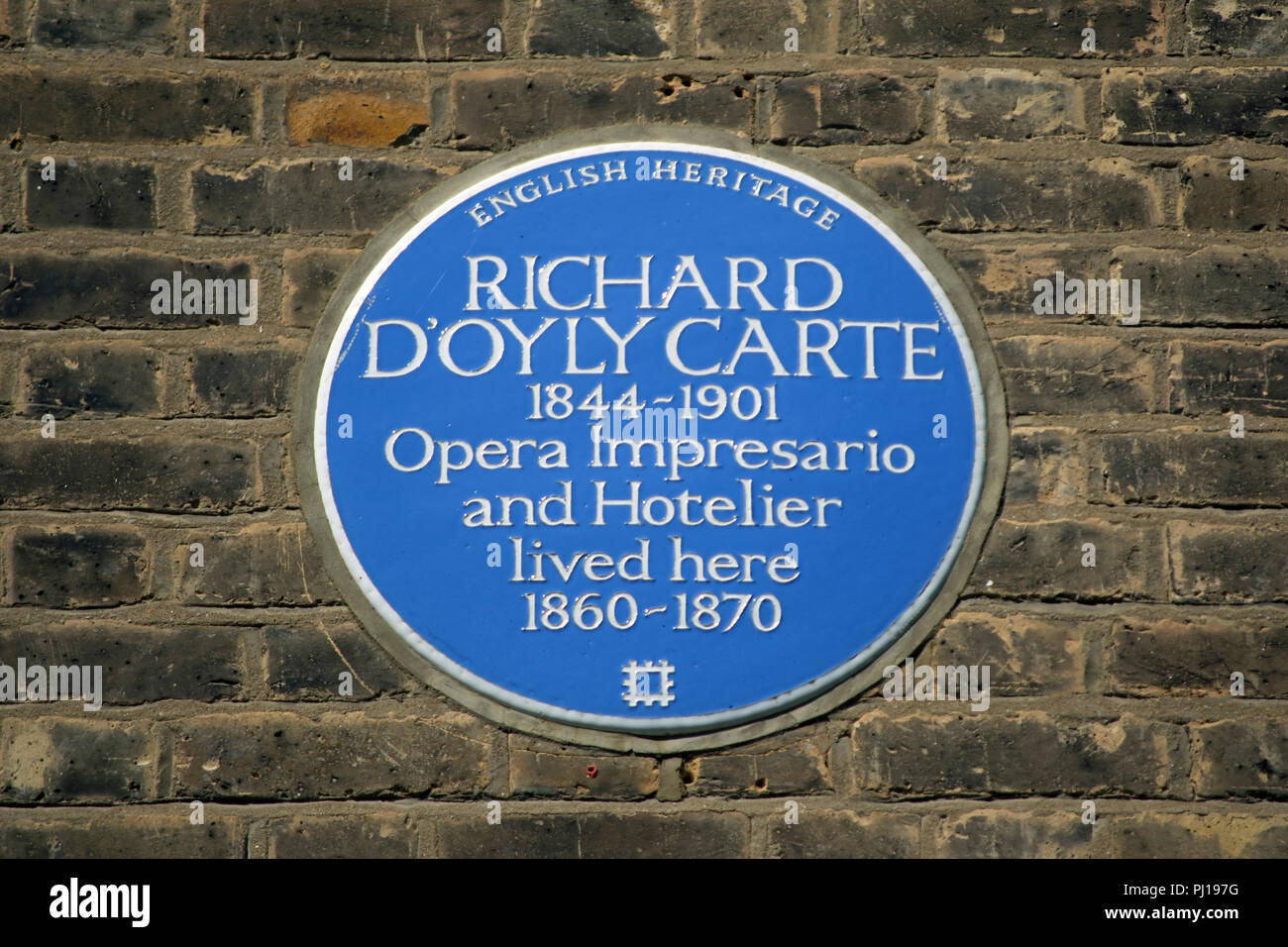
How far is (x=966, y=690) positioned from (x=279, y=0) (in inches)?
71.7

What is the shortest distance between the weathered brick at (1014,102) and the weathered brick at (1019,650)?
925 millimetres

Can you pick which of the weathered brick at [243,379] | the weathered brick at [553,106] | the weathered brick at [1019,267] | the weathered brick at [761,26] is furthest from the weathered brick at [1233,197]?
the weathered brick at [243,379]

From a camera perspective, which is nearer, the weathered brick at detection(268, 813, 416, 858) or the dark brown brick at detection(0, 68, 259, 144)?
the weathered brick at detection(268, 813, 416, 858)

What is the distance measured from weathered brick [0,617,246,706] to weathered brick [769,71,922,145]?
1397 millimetres

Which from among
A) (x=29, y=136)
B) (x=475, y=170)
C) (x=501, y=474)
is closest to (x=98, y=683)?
(x=501, y=474)

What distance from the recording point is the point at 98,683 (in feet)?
6.79

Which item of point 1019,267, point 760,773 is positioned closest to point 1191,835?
point 760,773

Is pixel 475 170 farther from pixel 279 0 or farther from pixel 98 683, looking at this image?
pixel 98 683

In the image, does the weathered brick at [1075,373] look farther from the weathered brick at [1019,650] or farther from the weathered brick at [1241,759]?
the weathered brick at [1241,759]

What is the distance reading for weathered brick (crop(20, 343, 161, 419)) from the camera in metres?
2.12

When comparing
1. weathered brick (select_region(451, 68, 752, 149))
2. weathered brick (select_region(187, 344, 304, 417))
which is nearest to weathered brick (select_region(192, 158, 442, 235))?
weathered brick (select_region(451, 68, 752, 149))

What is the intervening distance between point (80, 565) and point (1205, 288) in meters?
2.15

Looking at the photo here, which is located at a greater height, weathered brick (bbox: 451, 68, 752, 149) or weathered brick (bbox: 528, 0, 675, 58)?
weathered brick (bbox: 528, 0, 675, 58)

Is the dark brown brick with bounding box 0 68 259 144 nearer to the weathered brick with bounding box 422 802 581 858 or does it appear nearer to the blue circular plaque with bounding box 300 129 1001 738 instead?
the blue circular plaque with bounding box 300 129 1001 738
